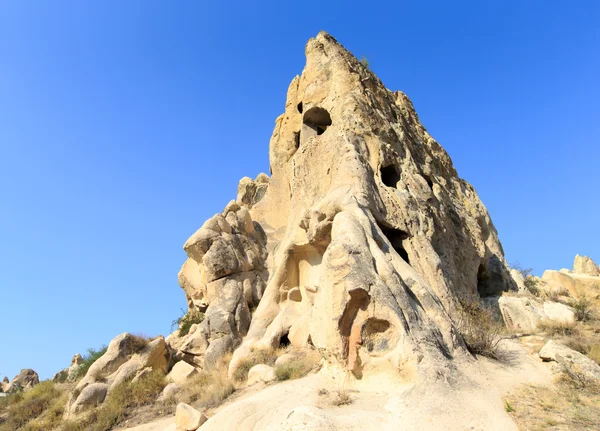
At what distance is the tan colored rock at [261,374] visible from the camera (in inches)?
297

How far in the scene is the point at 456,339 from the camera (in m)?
6.57

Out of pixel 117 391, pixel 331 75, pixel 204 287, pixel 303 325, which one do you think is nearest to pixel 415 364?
pixel 303 325

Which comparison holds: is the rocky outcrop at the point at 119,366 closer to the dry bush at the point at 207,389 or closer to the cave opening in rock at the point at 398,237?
the dry bush at the point at 207,389

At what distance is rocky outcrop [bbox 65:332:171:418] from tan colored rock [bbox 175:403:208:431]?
13.8ft

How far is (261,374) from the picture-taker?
7785 millimetres

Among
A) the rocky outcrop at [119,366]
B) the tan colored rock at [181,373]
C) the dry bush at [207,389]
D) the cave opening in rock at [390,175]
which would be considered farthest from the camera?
the cave opening in rock at [390,175]

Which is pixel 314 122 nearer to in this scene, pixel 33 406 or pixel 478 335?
pixel 478 335

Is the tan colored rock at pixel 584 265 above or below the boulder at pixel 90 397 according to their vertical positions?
above

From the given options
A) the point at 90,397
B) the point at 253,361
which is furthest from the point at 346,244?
the point at 90,397

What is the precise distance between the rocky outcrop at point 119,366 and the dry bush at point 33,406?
541 millimetres

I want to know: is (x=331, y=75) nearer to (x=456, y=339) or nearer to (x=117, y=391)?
(x=456, y=339)

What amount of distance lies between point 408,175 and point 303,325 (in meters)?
5.11

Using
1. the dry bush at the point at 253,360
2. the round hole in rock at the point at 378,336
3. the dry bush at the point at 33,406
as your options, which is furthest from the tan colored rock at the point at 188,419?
the dry bush at the point at 33,406

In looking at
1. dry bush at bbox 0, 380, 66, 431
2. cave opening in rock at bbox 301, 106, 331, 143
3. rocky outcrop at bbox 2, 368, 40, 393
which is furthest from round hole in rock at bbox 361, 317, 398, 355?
rocky outcrop at bbox 2, 368, 40, 393
